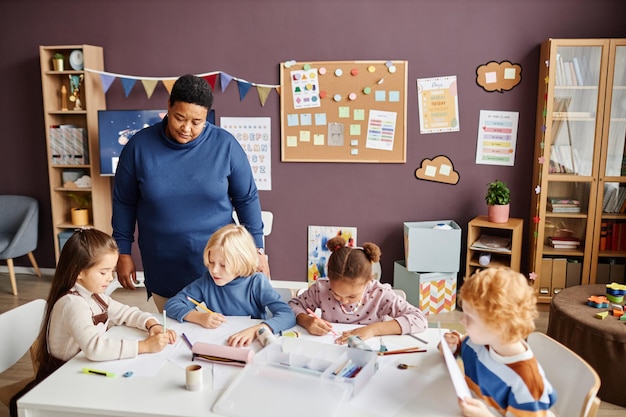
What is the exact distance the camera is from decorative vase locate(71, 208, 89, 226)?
14.7ft

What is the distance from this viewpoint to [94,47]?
14.2 ft

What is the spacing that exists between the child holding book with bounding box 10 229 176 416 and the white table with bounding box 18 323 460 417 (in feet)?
0.50

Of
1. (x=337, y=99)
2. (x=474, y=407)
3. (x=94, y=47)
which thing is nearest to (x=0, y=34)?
(x=94, y=47)

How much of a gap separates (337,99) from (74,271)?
2744 mm

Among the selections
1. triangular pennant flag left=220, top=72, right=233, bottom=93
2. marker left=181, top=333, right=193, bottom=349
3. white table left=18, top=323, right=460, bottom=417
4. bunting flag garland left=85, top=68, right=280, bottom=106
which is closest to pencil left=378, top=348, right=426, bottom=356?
white table left=18, top=323, right=460, bottom=417

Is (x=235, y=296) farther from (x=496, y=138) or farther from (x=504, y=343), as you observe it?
(x=496, y=138)

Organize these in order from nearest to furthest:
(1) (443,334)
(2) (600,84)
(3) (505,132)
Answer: (1) (443,334), (2) (600,84), (3) (505,132)

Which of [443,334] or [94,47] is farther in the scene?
[94,47]

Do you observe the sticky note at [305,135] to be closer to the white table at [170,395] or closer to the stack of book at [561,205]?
the stack of book at [561,205]

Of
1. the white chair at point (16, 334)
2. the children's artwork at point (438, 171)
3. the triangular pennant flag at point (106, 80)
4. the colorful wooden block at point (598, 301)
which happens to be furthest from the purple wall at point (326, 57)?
the white chair at point (16, 334)

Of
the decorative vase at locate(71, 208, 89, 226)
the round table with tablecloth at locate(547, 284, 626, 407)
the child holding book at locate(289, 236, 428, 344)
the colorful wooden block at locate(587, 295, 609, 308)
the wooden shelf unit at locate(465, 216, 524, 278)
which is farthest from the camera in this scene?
the decorative vase at locate(71, 208, 89, 226)

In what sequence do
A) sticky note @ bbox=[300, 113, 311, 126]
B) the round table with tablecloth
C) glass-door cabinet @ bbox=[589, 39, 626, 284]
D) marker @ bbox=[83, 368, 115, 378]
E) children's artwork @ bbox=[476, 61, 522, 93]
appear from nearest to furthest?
marker @ bbox=[83, 368, 115, 378], the round table with tablecloth, glass-door cabinet @ bbox=[589, 39, 626, 284], children's artwork @ bbox=[476, 61, 522, 93], sticky note @ bbox=[300, 113, 311, 126]

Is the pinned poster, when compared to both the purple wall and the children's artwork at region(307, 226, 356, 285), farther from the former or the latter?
the children's artwork at region(307, 226, 356, 285)

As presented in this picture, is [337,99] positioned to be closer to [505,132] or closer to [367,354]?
[505,132]
